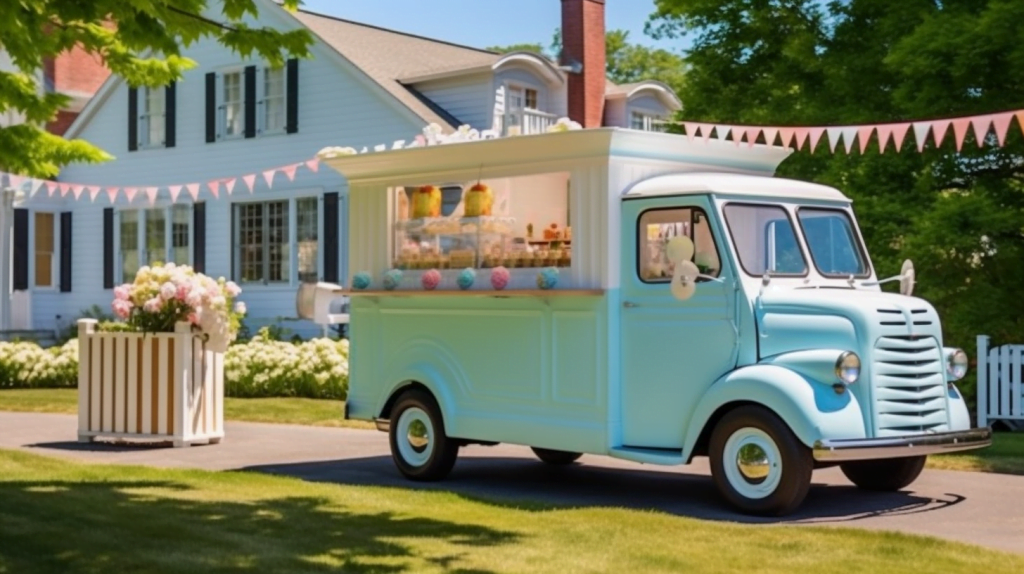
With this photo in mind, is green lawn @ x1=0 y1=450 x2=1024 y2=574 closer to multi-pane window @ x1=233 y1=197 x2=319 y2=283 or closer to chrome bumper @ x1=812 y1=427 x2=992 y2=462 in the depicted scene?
chrome bumper @ x1=812 y1=427 x2=992 y2=462

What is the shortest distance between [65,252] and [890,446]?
25.3 meters

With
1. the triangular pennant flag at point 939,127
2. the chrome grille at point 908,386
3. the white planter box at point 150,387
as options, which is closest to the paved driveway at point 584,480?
the white planter box at point 150,387

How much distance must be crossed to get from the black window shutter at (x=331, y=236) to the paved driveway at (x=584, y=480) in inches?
408

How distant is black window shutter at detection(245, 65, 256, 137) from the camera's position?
92.5 feet

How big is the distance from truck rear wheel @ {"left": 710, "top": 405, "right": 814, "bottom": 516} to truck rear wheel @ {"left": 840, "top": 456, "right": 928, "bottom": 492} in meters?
1.31

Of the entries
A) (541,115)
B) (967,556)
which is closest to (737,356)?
(967,556)

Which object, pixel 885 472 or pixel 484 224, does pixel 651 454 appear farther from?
pixel 484 224

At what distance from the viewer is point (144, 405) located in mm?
14094

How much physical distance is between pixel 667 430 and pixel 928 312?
6.52ft

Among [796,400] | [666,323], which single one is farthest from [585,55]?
[796,400]

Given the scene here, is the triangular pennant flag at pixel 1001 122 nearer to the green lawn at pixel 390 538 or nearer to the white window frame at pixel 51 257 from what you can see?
the green lawn at pixel 390 538

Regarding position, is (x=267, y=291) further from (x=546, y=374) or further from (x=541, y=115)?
(x=546, y=374)

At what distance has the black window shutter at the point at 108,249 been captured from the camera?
30359 mm

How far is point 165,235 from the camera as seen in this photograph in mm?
29969
